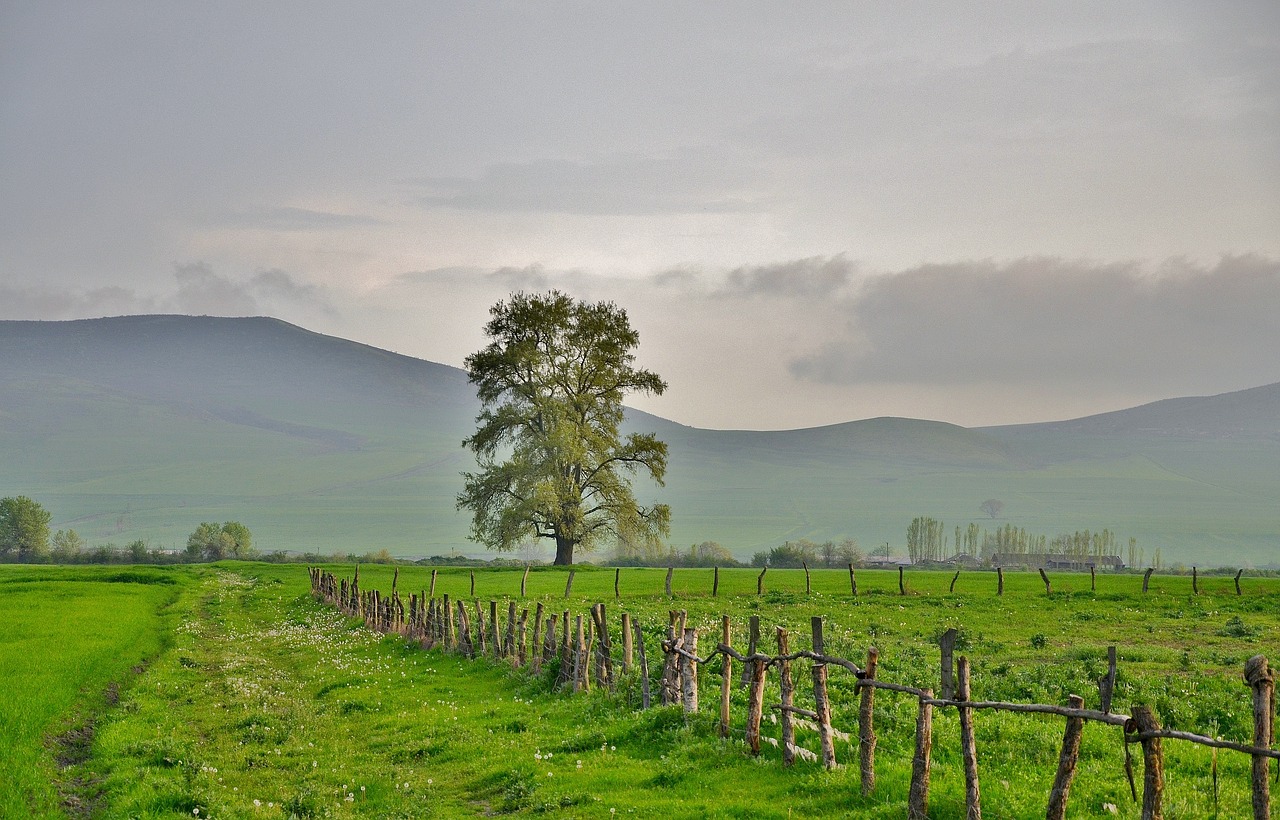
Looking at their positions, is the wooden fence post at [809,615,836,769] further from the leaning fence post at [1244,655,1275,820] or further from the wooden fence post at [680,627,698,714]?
the leaning fence post at [1244,655,1275,820]

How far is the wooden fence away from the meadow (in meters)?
0.46

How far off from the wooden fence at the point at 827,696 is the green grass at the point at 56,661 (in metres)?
10.5

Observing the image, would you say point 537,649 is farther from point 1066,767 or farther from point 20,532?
point 20,532

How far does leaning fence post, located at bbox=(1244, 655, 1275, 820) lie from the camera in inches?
373

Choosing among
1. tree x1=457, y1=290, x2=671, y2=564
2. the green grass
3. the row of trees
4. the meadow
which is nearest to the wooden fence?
the meadow

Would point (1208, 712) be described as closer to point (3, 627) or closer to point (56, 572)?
point (3, 627)

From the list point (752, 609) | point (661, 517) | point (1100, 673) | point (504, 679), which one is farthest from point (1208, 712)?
point (661, 517)

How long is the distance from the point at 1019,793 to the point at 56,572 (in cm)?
9555

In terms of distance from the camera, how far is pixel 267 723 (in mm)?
20625

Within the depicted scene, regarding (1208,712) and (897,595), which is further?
(897,595)

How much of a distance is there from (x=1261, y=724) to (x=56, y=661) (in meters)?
33.0

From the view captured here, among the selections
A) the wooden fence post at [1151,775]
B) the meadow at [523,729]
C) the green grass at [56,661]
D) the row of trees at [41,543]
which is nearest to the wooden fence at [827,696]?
the wooden fence post at [1151,775]

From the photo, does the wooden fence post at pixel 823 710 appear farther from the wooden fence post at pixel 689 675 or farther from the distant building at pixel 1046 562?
the distant building at pixel 1046 562

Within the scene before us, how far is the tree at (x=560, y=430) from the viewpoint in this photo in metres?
75.6
